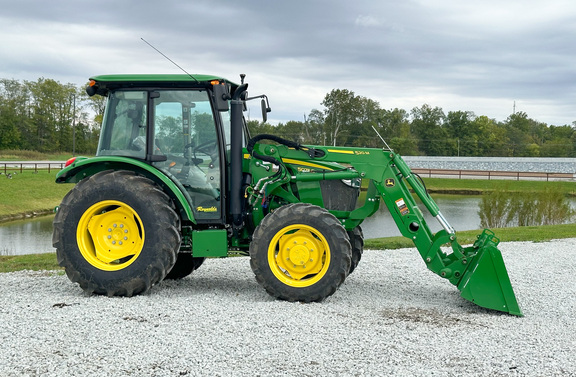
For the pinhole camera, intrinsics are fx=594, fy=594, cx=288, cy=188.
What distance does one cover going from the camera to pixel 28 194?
2905cm

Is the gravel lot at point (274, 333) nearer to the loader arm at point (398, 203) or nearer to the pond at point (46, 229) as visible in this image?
the loader arm at point (398, 203)

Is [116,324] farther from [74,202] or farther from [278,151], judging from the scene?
[278,151]

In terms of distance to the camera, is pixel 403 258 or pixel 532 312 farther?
pixel 403 258

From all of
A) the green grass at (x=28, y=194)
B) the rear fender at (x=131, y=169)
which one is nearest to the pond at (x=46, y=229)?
the green grass at (x=28, y=194)

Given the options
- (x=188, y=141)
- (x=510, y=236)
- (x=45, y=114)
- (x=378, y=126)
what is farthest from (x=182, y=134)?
(x=45, y=114)

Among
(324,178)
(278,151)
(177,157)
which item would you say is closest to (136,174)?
(177,157)

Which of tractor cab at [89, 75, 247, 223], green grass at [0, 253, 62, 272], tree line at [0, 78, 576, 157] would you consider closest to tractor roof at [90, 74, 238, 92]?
tractor cab at [89, 75, 247, 223]

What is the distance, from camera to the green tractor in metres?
6.54

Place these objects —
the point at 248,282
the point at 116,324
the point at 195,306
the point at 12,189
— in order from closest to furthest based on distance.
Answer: the point at 116,324 < the point at 195,306 < the point at 248,282 < the point at 12,189

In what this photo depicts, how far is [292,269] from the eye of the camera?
6.65 meters

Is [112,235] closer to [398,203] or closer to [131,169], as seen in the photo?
[131,169]

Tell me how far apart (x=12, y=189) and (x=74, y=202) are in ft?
82.4

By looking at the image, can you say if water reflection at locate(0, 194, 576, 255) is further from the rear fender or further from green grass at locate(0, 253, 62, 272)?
the rear fender

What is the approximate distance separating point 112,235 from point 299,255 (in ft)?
7.17
